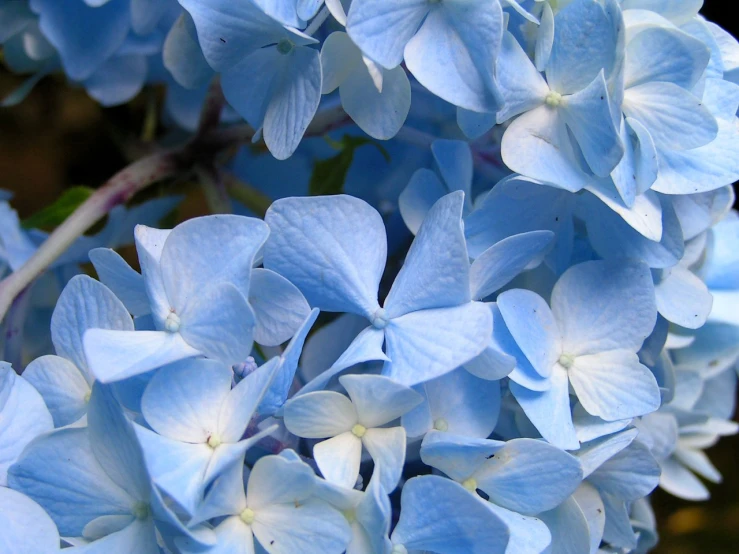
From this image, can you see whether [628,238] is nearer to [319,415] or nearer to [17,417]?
[319,415]

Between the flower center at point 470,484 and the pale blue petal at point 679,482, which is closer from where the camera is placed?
the flower center at point 470,484

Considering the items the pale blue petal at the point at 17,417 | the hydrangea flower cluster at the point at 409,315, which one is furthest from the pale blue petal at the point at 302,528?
the pale blue petal at the point at 17,417

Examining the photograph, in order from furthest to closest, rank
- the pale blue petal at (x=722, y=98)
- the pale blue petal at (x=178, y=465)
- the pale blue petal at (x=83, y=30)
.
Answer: the pale blue petal at (x=83, y=30) < the pale blue petal at (x=722, y=98) < the pale blue petal at (x=178, y=465)

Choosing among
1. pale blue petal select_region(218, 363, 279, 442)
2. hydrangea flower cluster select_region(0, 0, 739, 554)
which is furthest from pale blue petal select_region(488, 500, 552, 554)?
pale blue petal select_region(218, 363, 279, 442)

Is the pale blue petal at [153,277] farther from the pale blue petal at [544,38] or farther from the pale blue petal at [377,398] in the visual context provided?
the pale blue petal at [544,38]

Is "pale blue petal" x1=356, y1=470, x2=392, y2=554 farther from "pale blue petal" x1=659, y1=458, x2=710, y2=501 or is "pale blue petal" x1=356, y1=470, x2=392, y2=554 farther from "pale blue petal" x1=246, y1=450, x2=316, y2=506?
"pale blue petal" x1=659, y1=458, x2=710, y2=501

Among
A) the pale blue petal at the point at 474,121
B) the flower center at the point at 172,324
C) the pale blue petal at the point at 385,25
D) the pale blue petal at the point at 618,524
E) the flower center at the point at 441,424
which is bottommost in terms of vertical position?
the pale blue petal at the point at 618,524

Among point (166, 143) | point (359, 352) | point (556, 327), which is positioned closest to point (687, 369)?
point (556, 327)

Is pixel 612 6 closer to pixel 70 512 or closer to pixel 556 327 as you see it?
pixel 556 327

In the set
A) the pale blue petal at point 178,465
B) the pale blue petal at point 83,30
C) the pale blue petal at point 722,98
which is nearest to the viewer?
the pale blue petal at point 178,465
